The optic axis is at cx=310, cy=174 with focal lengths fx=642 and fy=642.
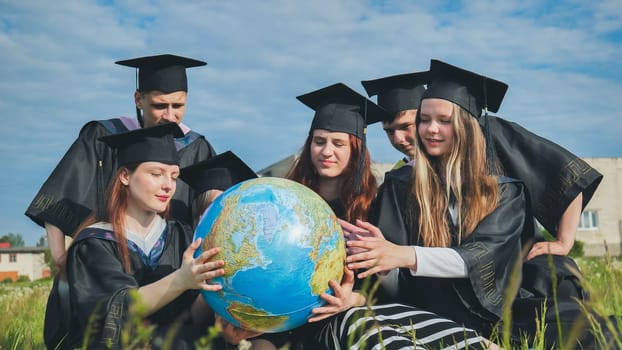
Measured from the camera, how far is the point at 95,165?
20.4ft

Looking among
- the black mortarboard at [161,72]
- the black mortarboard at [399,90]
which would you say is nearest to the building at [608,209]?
the black mortarboard at [399,90]

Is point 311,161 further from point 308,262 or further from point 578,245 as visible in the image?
point 578,245

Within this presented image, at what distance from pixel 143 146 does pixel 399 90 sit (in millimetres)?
3322

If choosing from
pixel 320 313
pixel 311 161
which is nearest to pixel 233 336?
pixel 320 313

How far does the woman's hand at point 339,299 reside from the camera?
14.0 ft

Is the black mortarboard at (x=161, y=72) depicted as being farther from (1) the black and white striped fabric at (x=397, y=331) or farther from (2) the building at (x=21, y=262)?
(2) the building at (x=21, y=262)

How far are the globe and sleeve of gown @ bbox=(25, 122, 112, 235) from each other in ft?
7.88

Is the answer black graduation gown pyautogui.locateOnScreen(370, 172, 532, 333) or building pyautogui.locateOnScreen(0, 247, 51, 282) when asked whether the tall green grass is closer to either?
black graduation gown pyautogui.locateOnScreen(370, 172, 532, 333)

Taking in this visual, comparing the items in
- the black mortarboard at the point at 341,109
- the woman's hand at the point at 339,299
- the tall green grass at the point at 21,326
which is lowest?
the tall green grass at the point at 21,326

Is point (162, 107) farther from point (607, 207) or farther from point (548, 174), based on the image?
point (607, 207)

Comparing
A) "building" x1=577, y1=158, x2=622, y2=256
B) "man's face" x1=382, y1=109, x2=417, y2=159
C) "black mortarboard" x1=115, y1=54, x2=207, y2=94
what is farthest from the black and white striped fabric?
"building" x1=577, y1=158, x2=622, y2=256

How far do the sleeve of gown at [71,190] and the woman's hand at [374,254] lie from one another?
9.50 feet

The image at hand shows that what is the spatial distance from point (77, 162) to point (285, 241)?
10.3 ft

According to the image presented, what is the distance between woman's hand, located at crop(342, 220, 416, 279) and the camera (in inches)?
171
